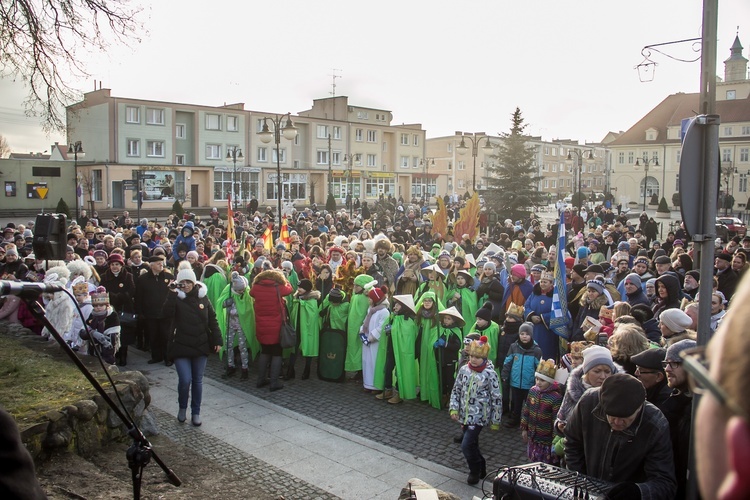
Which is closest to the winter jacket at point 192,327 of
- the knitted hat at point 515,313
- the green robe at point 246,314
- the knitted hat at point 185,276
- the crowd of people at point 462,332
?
the crowd of people at point 462,332

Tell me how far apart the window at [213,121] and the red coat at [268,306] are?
50746 millimetres

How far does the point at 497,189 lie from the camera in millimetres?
35688

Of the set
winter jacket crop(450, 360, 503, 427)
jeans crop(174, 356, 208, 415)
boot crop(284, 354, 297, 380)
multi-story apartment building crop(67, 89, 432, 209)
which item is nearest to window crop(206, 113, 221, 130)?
multi-story apartment building crop(67, 89, 432, 209)

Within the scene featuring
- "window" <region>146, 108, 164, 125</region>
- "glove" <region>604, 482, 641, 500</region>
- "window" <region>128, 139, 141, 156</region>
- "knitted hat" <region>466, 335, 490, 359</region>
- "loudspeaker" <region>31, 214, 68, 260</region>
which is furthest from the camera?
"window" <region>146, 108, 164, 125</region>

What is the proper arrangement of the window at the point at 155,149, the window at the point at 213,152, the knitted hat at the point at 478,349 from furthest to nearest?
the window at the point at 213,152 < the window at the point at 155,149 < the knitted hat at the point at 478,349

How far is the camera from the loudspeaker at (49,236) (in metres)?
5.39

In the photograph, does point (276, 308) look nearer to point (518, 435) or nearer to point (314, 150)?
point (518, 435)

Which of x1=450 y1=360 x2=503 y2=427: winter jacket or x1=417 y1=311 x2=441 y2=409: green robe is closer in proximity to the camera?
x1=450 y1=360 x2=503 y2=427: winter jacket

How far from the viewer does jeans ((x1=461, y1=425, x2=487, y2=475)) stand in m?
6.54

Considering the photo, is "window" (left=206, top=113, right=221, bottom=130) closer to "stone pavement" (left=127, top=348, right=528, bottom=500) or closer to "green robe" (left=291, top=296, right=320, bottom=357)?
"green robe" (left=291, top=296, right=320, bottom=357)

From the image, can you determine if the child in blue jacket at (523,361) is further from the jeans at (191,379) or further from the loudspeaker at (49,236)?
the loudspeaker at (49,236)

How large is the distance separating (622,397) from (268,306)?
670 cm

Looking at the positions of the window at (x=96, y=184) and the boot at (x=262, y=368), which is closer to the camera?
the boot at (x=262, y=368)

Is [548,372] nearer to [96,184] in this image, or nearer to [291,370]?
[291,370]
